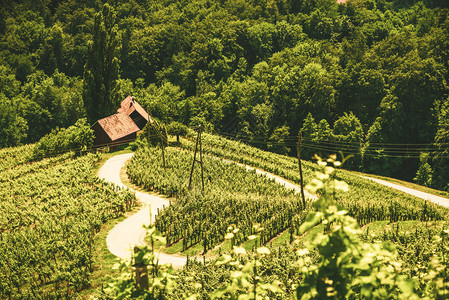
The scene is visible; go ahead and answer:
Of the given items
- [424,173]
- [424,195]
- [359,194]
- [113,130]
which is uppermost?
[113,130]

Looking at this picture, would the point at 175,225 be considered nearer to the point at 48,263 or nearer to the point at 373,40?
the point at 48,263

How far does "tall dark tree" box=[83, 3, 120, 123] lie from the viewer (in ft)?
139

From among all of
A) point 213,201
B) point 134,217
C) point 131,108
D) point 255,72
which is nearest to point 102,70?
point 131,108

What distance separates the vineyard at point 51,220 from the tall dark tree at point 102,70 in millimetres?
8641

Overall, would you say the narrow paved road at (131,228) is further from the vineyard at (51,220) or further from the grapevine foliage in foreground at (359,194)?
the grapevine foliage in foreground at (359,194)

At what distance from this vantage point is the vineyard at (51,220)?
15781 millimetres

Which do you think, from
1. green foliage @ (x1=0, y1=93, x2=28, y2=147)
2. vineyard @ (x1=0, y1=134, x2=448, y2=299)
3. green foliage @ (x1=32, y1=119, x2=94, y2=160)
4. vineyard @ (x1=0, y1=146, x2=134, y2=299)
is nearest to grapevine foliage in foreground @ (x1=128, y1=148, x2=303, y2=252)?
vineyard @ (x1=0, y1=134, x2=448, y2=299)

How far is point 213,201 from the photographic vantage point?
2423 centimetres

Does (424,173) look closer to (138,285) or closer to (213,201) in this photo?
(213,201)

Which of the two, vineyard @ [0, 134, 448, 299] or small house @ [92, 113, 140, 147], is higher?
small house @ [92, 113, 140, 147]

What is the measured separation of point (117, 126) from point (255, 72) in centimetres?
3974

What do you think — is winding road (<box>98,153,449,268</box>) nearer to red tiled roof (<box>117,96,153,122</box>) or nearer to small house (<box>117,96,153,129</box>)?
small house (<box>117,96,153,129</box>)

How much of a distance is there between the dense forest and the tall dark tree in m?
0.12

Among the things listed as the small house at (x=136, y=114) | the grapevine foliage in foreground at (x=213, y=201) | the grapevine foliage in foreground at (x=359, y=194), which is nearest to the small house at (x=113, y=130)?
the small house at (x=136, y=114)
